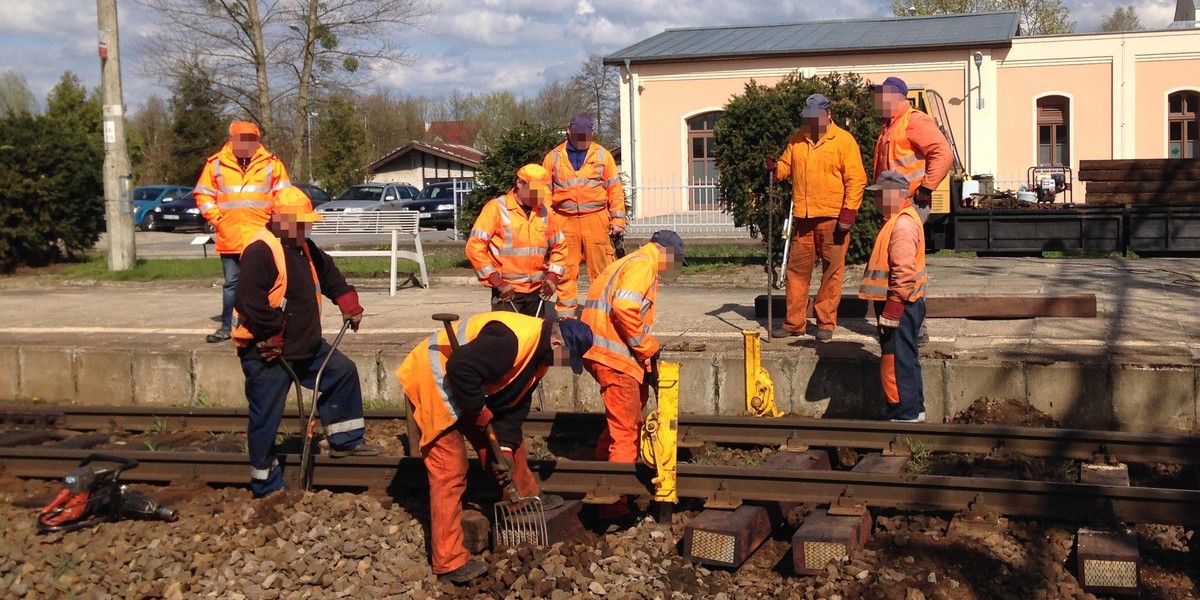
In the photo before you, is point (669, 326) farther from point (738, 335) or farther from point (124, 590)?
point (124, 590)

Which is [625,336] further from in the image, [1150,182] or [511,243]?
[1150,182]

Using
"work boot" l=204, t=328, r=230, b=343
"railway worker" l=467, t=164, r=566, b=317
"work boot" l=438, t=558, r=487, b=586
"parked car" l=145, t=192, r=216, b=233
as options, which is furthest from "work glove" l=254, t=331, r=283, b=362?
"parked car" l=145, t=192, r=216, b=233

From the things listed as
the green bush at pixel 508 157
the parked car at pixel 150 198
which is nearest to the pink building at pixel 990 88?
the green bush at pixel 508 157

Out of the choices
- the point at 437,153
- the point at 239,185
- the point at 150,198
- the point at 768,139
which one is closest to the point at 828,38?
the point at 768,139

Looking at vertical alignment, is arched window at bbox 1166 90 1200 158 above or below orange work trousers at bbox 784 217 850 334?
above

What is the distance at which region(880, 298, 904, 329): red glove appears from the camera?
732 centimetres

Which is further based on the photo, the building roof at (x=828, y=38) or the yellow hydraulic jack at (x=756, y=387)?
the building roof at (x=828, y=38)

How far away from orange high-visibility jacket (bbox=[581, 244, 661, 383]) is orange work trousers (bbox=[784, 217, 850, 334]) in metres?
2.91

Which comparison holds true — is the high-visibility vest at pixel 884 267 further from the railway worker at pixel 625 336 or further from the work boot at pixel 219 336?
the work boot at pixel 219 336

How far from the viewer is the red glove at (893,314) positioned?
7.32 m

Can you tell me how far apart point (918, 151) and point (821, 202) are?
0.87 meters

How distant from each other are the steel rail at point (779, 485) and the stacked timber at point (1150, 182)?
43.6 ft

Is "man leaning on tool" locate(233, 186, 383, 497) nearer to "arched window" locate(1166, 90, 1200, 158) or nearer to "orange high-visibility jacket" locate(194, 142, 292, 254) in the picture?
"orange high-visibility jacket" locate(194, 142, 292, 254)

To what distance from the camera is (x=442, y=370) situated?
5.65 meters
